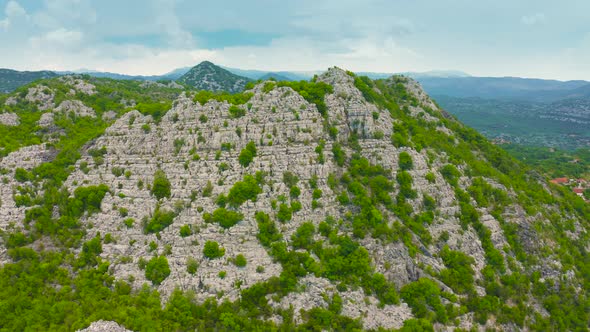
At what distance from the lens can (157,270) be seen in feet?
157

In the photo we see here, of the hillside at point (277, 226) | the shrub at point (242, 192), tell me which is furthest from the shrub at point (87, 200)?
the shrub at point (242, 192)

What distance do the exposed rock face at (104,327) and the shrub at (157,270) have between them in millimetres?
7720

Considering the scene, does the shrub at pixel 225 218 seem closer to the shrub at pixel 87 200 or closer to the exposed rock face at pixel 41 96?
the shrub at pixel 87 200

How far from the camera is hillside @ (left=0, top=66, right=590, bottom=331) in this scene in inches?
1791

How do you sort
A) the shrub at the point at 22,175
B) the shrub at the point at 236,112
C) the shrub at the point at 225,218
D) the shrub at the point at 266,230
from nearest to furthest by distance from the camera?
the shrub at the point at 266,230
the shrub at the point at 225,218
the shrub at the point at 22,175
the shrub at the point at 236,112

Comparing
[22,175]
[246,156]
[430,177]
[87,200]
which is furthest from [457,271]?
[22,175]

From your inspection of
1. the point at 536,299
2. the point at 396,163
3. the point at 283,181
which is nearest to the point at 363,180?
the point at 396,163

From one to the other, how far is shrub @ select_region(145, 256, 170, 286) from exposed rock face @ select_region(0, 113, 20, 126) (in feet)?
176

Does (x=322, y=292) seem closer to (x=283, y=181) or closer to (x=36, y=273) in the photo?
(x=283, y=181)

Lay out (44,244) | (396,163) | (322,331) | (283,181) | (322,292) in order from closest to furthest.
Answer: (322,331) < (322,292) < (44,244) < (283,181) < (396,163)

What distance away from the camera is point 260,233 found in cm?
5128

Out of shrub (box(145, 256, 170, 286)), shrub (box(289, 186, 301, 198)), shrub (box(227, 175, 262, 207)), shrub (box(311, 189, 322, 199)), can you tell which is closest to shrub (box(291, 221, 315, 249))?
shrub (box(311, 189, 322, 199))

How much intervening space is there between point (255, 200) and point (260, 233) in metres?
5.91

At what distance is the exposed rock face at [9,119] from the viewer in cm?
7169
